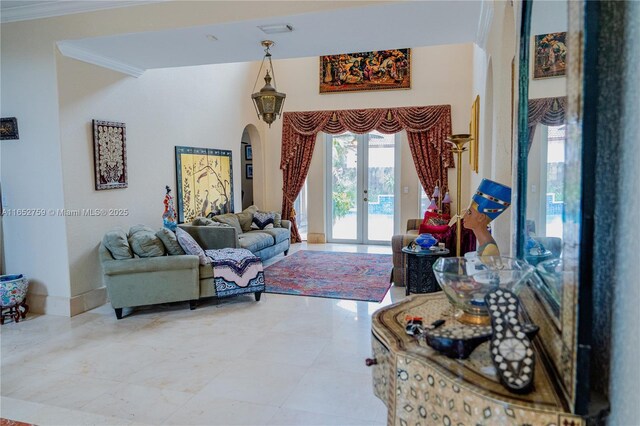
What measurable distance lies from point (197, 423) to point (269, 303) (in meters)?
2.43

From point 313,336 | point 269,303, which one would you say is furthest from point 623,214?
point 269,303

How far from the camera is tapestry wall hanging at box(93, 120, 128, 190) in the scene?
493 cm

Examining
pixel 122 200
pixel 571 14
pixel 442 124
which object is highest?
pixel 442 124

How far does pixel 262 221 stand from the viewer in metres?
7.95

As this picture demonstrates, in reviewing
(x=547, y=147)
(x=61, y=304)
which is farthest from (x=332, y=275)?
A: (x=547, y=147)

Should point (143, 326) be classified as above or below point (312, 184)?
below

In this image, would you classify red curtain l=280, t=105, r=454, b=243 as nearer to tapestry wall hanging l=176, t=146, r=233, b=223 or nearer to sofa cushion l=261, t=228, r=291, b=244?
sofa cushion l=261, t=228, r=291, b=244

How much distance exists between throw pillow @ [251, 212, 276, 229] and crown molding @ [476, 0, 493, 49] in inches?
190

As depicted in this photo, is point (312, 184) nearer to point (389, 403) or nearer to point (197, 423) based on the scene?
point (197, 423)

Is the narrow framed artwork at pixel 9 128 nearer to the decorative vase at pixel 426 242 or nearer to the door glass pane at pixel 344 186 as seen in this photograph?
the decorative vase at pixel 426 242

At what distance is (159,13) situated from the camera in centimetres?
399

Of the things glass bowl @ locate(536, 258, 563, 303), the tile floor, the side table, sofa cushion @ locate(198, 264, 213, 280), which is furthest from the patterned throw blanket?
glass bowl @ locate(536, 258, 563, 303)

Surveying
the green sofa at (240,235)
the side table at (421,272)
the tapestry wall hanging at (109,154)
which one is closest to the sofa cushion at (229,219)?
the green sofa at (240,235)

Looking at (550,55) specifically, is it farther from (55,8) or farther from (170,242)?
(55,8)
